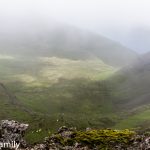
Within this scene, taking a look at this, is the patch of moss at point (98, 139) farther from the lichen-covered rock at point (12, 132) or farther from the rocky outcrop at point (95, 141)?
the lichen-covered rock at point (12, 132)

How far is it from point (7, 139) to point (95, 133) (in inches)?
654

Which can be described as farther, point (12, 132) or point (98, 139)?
point (12, 132)

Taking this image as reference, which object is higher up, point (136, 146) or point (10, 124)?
point (10, 124)

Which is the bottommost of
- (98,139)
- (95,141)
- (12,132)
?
(95,141)

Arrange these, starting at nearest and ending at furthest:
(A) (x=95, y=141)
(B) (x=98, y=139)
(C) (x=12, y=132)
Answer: (A) (x=95, y=141) < (B) (x=98, y=139) < (C) (x=12, y=132)

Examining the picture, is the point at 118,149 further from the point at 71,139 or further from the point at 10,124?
the point at 10,124

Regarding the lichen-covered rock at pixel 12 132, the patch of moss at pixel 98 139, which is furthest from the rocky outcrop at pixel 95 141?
the lichen-covered rock at pixel 12 132

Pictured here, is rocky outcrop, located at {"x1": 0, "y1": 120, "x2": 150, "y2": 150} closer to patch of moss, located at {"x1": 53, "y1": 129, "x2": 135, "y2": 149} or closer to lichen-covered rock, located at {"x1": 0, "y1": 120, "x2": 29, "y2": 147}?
patch of moss, located at {"x1": 53, "y1": 129, "x2": 135, "y2": 149}

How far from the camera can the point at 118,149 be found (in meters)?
68.6

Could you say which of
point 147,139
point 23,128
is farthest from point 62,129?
point 147,139

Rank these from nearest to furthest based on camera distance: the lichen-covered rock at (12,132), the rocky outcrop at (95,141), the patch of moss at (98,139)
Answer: the rocky outcrop at (95,141) < the patch of moss at (98,139) < the lichen-covered rock at (12,132)

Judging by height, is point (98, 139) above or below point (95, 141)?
above

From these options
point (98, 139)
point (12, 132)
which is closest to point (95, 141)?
point (98, 139)

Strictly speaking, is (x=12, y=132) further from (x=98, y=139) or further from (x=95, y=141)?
(x=98, y=139)
